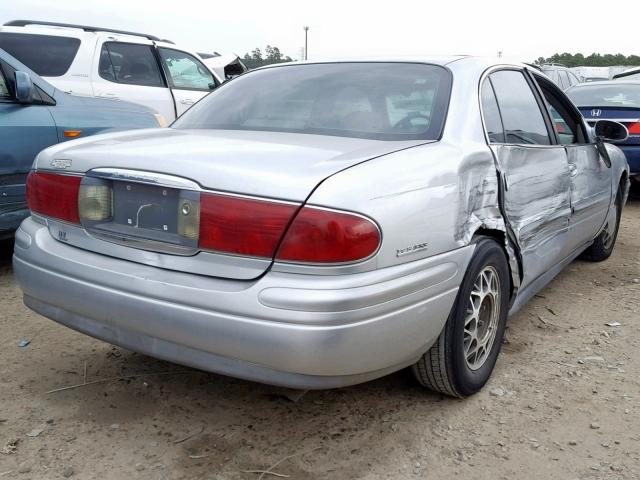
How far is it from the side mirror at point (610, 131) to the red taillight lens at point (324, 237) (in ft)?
9.90

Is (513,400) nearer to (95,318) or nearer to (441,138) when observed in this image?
(441,138)

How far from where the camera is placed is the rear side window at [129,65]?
711 cm

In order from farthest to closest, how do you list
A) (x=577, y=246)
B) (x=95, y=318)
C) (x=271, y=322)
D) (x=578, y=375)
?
(x=577, y=246)
(x=578, y=375)
(x=95, y=318)
(x=271, y=322)

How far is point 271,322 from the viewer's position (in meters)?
1.96

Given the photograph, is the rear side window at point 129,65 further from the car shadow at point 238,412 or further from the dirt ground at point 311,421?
the car shadow at point 238,412

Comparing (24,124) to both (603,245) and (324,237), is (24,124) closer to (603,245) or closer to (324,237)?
(324,237)

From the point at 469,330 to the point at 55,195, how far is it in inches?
68.9

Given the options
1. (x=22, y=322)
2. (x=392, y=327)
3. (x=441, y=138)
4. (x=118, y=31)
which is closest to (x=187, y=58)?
(x=118, y=31)

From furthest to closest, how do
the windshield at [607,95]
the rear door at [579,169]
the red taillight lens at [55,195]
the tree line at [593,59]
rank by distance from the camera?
the tree line at [593,59], the windshield at [607,95], the rear door at [579,169], the red taillight lens at [55,195]

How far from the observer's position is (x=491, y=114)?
9.68ft

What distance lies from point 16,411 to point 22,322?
1.08m

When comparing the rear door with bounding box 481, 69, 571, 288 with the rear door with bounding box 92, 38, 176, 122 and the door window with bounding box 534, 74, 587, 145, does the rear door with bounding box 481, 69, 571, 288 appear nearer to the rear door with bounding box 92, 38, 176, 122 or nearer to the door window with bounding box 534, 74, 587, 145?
the door window with bounding box 534, 74, 587, 145

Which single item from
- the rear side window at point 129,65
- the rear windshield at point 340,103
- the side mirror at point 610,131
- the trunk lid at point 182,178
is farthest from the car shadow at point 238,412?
the rear side window at point 129,65

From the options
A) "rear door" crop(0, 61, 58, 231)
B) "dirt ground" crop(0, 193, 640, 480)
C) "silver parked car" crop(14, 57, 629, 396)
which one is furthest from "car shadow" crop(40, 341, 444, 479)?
"rear door" crop(0, 61, 58, 231)
